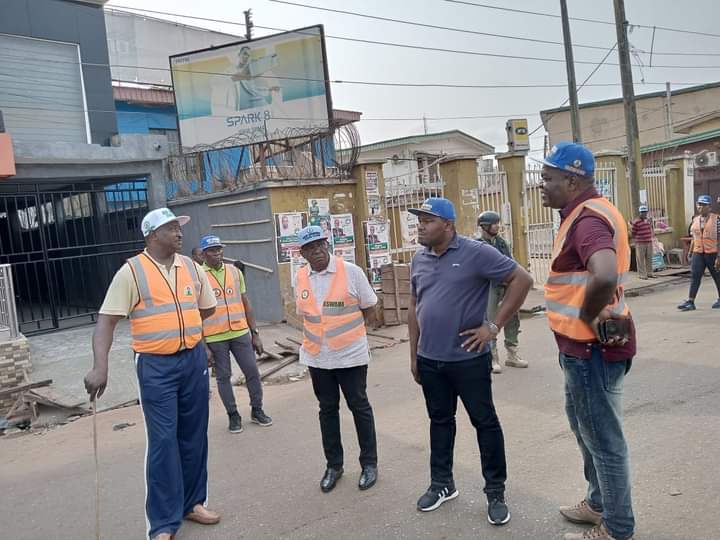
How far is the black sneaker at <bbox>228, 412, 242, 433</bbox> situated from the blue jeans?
3.59 meters

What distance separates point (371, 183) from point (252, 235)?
2378 millimetres

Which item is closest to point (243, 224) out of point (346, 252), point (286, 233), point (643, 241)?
point (286, 233)

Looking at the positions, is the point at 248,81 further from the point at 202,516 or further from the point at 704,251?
the point at 202,516

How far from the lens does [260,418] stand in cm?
578

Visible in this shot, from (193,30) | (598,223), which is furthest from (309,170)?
(193,30)

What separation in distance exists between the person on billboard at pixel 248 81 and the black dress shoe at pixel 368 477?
34.1ft

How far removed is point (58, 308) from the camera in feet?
37.9

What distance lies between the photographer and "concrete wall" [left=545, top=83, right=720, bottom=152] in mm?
28797

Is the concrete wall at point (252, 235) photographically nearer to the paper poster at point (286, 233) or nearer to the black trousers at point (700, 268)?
the paper poster at point (286, 233)

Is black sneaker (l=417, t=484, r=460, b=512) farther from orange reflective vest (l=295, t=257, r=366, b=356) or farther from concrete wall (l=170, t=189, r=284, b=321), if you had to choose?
concrete wall (l=170, t=189, r=284, b=321)

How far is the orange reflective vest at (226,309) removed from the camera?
222 inches

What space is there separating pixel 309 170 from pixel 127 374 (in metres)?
4.72

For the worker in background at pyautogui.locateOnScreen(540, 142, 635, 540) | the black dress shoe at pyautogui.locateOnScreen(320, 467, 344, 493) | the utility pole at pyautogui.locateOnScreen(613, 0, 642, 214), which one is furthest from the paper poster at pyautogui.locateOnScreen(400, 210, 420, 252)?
the worker in background at pyautogui.locateOnScreen(540, 142, 635, 540)

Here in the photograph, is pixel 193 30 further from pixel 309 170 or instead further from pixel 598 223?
pixel 598 223
